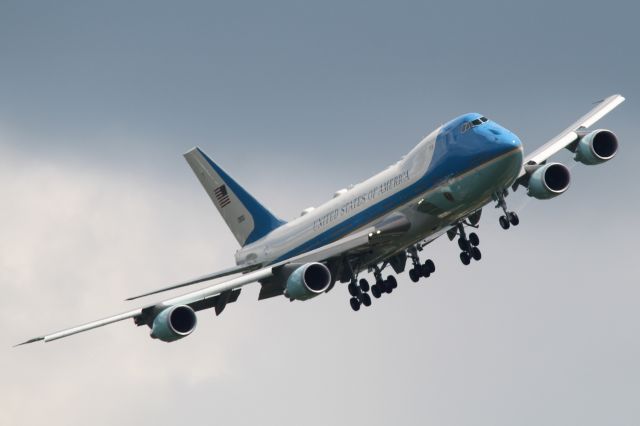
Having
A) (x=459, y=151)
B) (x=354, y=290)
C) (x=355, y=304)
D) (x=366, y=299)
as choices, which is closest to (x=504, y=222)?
(x=459, y=151)

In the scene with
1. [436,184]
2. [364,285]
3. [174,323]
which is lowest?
[436,184]

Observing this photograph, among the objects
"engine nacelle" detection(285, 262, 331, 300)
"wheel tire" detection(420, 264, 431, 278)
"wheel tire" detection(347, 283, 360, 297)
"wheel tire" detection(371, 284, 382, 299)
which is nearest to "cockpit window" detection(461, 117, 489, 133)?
"engine nacelle" detection(285, 262, 331, 300)

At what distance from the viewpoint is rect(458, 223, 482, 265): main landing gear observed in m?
74.6

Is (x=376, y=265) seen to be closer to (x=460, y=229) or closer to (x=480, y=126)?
(x=460, y=229)

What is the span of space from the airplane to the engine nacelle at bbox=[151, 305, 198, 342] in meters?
0.05

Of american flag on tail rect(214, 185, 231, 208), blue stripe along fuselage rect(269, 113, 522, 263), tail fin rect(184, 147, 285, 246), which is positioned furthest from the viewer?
american flag on tail rect(214, 185, 231, 208)

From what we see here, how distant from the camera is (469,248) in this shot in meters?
74.6

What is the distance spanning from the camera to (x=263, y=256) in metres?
80.9

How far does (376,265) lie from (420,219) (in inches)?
279

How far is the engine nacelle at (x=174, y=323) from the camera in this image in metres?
68.0

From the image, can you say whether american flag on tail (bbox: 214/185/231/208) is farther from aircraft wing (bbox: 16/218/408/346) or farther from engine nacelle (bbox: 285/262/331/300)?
engine nacelle (bbox: 285/262/331/300)

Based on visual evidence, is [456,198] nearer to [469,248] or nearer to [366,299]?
[469,248]

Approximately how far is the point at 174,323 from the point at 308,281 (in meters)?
6.76

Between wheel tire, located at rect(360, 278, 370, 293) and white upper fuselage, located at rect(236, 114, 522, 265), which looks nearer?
white upper fuselage, located at rect(236, 114, 522, 265)
